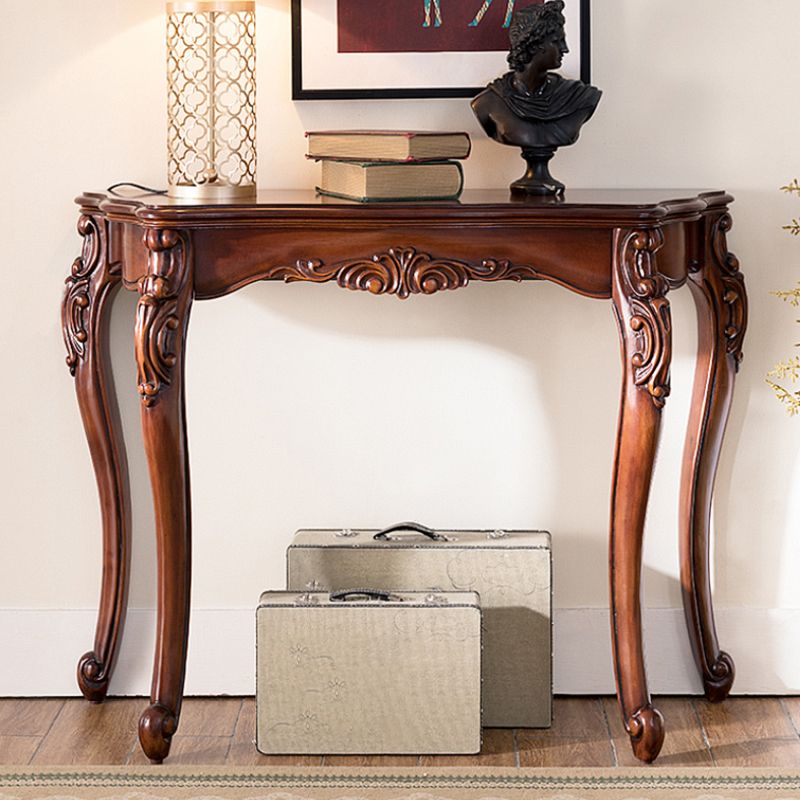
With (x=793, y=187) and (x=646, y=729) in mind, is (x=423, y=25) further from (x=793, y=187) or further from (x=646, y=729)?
(x=646, y=729)

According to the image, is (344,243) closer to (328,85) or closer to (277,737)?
(328,85)

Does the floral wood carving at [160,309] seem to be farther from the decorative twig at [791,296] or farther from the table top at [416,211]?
the decorative twig at [791,296]

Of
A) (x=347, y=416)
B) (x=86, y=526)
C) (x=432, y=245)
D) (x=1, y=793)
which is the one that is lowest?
(x=1, y=793)

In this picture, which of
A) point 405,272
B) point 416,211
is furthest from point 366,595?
point 416,211

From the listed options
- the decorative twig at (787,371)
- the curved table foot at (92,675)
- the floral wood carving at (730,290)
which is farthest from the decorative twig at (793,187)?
the curved table foot at (92,675)

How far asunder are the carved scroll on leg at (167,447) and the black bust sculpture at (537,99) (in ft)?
1.95

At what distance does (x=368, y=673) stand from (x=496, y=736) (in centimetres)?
30

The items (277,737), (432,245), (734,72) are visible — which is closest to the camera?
(432,245)

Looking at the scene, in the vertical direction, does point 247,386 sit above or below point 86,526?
above

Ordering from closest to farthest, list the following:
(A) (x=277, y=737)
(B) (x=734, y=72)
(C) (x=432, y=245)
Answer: (C) (x=432, y=245)
(A) (x=277, y=737)
(B) (x=734, y=72)

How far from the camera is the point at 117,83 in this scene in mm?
2619

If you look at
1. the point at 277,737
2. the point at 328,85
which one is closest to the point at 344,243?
the point at 328,85

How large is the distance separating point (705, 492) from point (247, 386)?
908 mm

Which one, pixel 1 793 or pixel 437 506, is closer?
pixel 1 793
